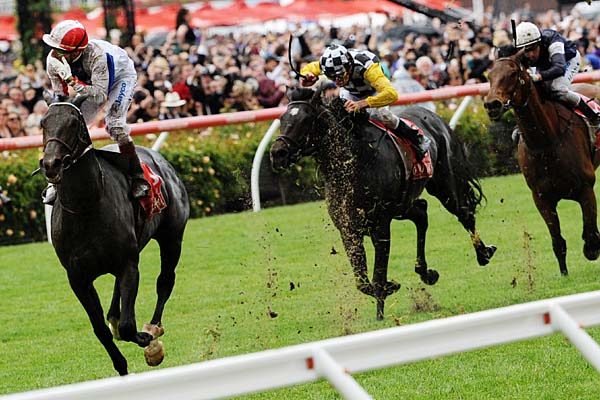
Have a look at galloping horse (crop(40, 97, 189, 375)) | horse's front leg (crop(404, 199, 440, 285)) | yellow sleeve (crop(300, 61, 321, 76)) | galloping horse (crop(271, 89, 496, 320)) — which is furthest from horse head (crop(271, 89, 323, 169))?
horse's front leg (crop(404, 199, 440, 285))

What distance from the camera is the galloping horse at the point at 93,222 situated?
589cm

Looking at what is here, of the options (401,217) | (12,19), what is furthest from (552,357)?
(12,19)

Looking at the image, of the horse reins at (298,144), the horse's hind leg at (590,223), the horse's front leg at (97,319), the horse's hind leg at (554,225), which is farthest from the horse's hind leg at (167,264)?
the horse's hind leg at (590,223)

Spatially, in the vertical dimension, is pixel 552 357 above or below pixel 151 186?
below

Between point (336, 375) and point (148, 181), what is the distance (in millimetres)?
3581

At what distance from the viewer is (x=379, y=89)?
7699 millimetres

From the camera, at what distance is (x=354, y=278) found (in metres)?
7.79

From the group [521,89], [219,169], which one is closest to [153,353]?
[521,89]

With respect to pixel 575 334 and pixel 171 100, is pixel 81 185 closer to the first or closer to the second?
pixel 575 334

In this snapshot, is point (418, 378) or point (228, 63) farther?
point (228, 63)

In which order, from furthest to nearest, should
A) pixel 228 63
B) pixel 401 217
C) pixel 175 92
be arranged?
pixel 228 63, pixel 175 92, pixel 401 217

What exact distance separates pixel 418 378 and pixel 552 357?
2.31ft

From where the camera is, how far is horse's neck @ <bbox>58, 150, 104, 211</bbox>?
601 centimetres

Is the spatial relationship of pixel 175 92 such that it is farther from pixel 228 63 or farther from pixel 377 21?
pixel 377 21
